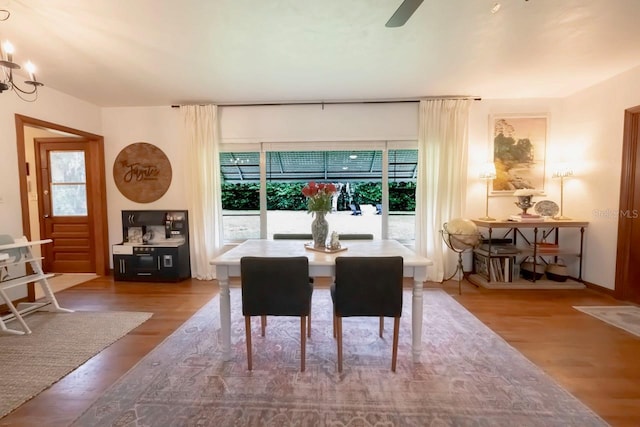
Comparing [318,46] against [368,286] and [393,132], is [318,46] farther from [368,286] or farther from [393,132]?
[368,286]

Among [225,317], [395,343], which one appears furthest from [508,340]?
[225,317]

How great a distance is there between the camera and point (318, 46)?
2521 mm

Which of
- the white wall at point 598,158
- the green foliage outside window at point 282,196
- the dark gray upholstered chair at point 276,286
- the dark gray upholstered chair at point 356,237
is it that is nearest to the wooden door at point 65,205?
the green foliage outside window at point 282,196

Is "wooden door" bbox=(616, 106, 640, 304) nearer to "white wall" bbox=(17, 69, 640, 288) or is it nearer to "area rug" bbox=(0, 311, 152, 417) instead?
"white wall" bbox=(17, 69, 640, 288)

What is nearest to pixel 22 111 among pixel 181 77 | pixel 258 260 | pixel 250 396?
pixel 181 77

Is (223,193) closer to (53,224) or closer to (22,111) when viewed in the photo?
(22,111)

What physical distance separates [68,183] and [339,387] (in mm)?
5241

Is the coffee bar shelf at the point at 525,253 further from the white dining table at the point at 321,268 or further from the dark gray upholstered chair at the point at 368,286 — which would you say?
the dark gray upholstered chair at the point at 368,286

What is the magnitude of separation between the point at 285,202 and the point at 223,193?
3.24 feet

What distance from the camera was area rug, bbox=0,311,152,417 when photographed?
1846 mm

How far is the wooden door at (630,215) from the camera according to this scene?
122 inches

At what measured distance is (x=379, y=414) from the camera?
1591 millimetres

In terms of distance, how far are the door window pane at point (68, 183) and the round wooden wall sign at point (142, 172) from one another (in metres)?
0.68

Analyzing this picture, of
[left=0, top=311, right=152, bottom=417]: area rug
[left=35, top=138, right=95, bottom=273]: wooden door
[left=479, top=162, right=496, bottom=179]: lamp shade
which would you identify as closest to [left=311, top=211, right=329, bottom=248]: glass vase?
[left=0, top=311, right=152, bottom=417]: area rug
